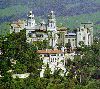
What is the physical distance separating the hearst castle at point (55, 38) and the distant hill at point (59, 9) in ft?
151

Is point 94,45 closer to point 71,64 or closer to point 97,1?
point 71,64

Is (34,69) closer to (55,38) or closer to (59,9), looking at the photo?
(55,38)

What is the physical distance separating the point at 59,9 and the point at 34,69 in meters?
87.8

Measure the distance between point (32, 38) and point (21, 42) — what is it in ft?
22.6

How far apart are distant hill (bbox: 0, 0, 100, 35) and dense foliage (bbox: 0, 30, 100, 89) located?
185 ft

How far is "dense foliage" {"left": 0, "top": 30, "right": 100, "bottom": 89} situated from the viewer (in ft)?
133

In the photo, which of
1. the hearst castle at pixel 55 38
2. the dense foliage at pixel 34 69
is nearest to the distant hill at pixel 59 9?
the hearst castle at pixel 55 38

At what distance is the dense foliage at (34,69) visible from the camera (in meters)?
40.4

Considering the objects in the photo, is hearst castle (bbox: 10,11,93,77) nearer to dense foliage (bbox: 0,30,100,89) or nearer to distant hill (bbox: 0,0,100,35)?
dense foliage (bbox: 0,30,100,89)

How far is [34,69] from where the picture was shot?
145ft

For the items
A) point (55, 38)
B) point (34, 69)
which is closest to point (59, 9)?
point (55, 38)

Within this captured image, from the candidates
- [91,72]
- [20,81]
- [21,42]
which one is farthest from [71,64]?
[20,81]

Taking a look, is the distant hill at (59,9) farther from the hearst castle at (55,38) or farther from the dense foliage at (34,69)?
the dense foliage at (34,69)

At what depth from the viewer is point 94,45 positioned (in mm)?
57438
